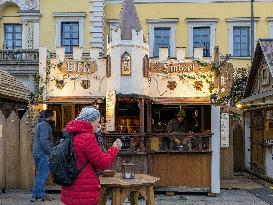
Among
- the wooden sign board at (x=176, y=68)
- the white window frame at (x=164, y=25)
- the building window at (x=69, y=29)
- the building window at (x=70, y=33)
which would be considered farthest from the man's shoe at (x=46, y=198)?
the white window frame at (x=164, y=25)

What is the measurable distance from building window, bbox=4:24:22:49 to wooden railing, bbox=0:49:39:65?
2654mm

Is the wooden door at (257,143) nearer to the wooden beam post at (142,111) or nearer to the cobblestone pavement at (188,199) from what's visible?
the cobblestone pavement at (188,199)

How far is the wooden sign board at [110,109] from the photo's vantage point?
14.1m

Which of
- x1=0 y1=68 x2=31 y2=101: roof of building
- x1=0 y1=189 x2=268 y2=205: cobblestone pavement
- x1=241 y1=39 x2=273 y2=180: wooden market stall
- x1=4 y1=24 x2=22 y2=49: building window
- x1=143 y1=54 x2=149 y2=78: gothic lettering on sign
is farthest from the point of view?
x1=4 y1=24 x2=22 y2=49: building window

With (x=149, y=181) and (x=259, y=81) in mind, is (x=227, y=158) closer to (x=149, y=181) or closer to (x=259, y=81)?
(x=259, y=81)

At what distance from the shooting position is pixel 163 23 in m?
31.2

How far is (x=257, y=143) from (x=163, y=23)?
537 inches

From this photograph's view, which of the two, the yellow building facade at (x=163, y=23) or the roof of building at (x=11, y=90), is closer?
the roof of building at (x=11, y=90)

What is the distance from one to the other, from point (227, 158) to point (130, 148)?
421 centimetres

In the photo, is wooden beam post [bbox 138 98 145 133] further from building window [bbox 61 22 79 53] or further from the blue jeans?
building window [bbox 61 22 79 53]

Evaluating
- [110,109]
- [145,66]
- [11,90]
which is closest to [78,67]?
[110,109]

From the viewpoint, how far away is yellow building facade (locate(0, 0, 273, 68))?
3088cm

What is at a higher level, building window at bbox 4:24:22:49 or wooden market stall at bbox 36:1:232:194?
building window at bbox 4:24:22:49

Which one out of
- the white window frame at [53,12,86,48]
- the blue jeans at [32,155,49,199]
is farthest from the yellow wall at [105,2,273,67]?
the blue jeans at [32,155,49,199]
